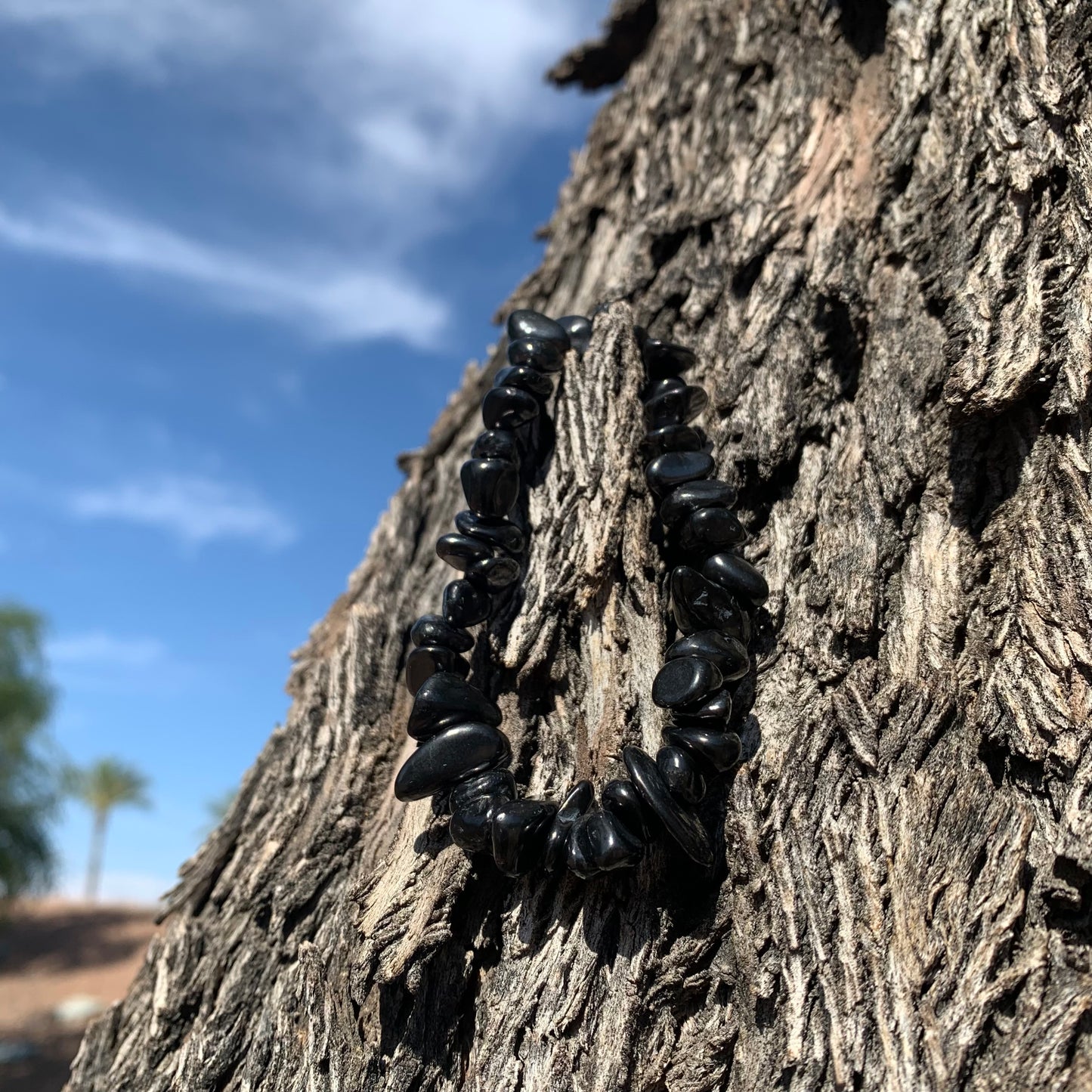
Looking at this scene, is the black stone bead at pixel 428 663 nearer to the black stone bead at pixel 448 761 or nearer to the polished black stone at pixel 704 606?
the black stone bead at pixel 448 761

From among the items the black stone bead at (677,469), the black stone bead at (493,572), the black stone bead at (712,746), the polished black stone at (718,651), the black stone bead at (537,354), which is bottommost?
the black stone bead at (712,746)

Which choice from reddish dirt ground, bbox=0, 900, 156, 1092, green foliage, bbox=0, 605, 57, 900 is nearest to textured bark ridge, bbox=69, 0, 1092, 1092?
reddish dirt ground, bbox=0, 900, 156, 1092

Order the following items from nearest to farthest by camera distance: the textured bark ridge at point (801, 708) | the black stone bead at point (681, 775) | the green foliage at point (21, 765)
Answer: the textured bark ridge at point (801, 708) < the black stone bead at point (681, 775) < the green foliage at point (21, 765)

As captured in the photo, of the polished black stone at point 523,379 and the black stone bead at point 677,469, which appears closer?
the black stone bead at point 677,469

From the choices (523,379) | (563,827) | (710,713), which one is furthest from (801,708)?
(523,379)

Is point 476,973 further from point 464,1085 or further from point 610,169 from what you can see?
point 610,169

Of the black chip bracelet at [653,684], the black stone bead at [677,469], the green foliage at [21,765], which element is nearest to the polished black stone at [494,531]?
the black chip bracelet at [653,684]
